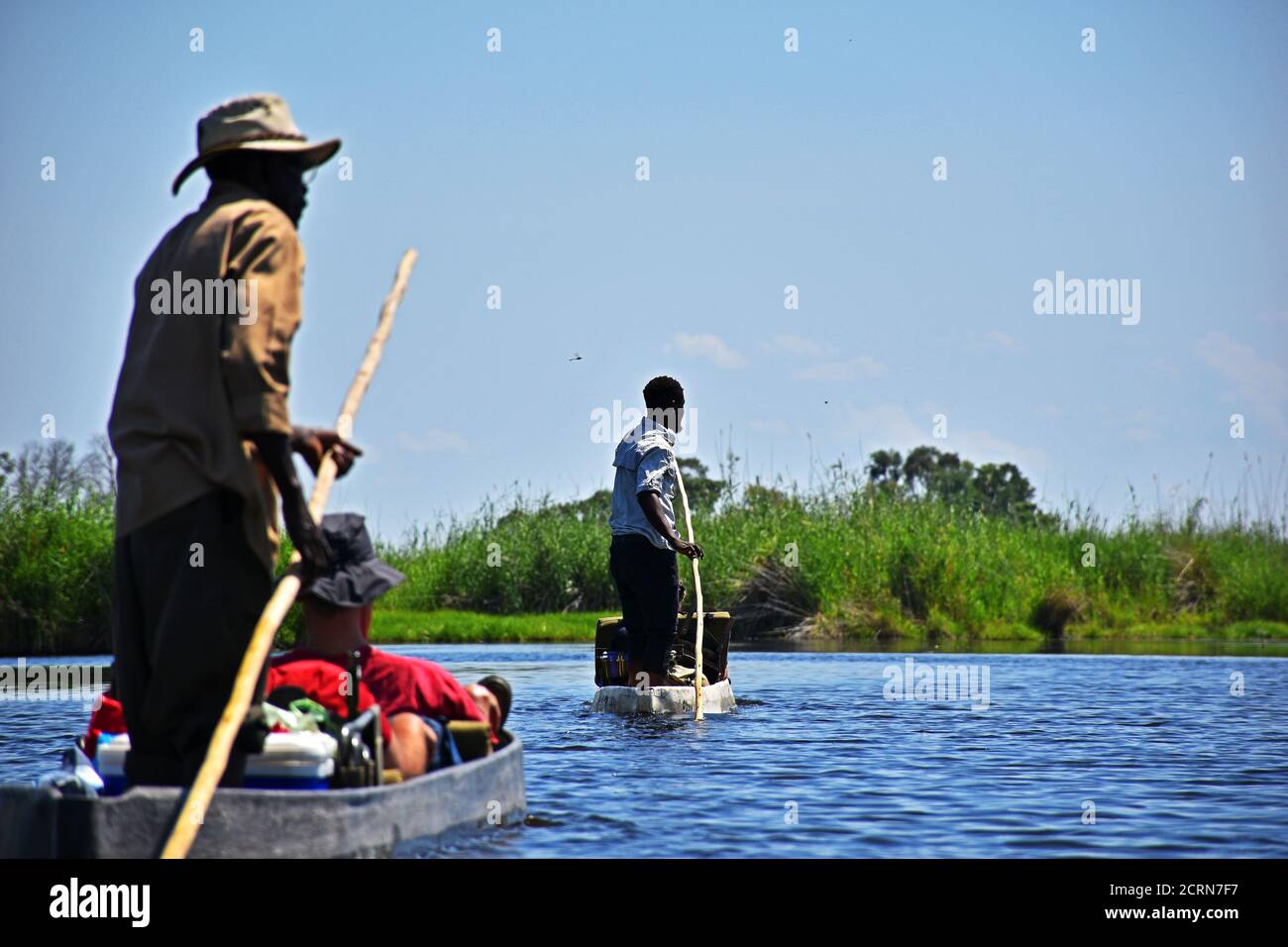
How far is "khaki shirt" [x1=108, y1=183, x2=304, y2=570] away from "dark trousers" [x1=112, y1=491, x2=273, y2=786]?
7 centimetres

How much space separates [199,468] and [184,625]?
0.52 m

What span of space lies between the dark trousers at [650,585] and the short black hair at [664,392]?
1036 mm

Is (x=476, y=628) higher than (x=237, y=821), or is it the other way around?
(x=237, y=821)

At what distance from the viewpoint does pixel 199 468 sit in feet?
17.2

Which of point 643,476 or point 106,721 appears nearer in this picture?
point 106,721

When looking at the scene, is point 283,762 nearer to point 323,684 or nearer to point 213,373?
point 323,684

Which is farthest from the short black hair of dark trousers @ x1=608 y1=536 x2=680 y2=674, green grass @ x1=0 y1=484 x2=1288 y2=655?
green grass @ x1=0 y1=484 x2=1288 y2=655

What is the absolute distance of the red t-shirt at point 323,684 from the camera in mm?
6098

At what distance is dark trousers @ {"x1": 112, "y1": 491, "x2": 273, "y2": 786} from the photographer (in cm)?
524

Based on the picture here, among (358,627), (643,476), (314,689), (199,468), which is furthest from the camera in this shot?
(643,476)

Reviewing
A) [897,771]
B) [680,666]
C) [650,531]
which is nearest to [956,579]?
[680,666]

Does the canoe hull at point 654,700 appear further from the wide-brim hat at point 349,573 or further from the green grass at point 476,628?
the green grass at point 476,628
